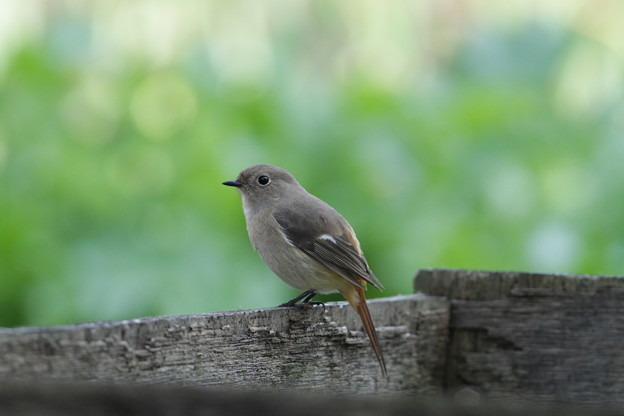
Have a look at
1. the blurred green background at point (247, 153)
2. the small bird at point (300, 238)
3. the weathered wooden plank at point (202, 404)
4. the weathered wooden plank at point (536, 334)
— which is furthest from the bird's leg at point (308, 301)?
the weathered wooden plank at point (202, 404)

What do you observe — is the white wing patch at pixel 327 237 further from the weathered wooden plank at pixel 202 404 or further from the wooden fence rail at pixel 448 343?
the weathered wooden plank at pixel 202 404

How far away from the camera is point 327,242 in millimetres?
3354

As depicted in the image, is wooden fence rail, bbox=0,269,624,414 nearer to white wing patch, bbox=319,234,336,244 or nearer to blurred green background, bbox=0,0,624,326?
white wing patch, bbox=319,234,336,244

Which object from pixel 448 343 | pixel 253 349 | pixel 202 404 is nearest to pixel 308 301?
pixel 448 343

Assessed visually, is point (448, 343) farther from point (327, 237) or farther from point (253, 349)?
point (253, 349)

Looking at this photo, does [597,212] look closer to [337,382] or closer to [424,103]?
[424,103]

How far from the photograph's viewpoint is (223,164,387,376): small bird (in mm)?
3188

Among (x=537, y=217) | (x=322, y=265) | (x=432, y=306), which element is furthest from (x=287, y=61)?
(x=432, y=306)

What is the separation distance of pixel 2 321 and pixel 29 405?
2569 mm

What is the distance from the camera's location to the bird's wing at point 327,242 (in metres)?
3.14

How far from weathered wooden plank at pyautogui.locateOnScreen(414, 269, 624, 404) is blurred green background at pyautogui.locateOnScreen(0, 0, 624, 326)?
1.32 m

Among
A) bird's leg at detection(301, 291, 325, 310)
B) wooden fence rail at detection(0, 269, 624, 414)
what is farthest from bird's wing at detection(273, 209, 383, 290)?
wooden fence rail at detection(0, 269, 624, 414)

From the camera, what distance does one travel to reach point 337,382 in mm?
2578

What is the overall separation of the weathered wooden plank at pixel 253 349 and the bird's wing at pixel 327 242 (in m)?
0.27
